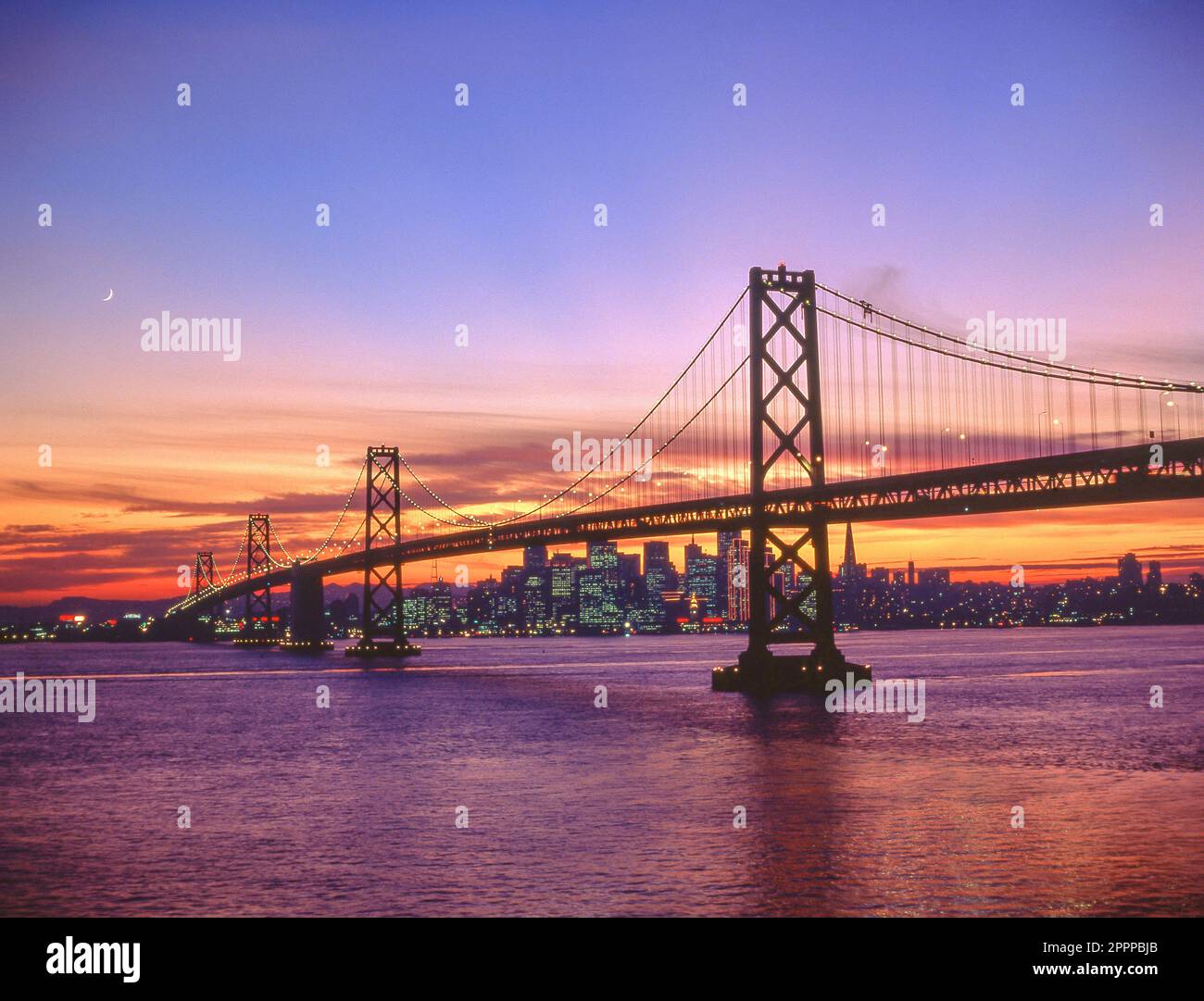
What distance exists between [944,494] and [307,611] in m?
85.2

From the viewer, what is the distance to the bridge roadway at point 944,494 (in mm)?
39875

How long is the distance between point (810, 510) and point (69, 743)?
2732cm

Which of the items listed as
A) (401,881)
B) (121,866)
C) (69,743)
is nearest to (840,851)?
(401,881)

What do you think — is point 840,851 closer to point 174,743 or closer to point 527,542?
point 174,743

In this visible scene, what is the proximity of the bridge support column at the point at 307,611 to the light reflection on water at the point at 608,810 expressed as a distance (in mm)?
64039

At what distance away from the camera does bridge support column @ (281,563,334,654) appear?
115 meters

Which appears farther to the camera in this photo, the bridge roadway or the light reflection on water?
the bridge roadway

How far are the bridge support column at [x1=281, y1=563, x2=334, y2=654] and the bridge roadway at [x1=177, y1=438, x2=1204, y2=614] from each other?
5058 centimetres

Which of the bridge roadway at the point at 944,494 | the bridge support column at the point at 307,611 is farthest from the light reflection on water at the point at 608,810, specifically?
the bridge support column at the point at 307,611

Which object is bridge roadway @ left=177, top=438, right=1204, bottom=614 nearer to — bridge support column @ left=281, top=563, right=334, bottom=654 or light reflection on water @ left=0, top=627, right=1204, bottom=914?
light reflection on water @ left=0, top=627, right=1204, bottom=914

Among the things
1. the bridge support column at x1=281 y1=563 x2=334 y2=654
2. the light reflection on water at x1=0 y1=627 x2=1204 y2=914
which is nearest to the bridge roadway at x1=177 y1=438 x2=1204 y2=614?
the light reflection on water at x1=0 y1=627 x2=1204 y2=914

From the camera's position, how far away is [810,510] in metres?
49.0
